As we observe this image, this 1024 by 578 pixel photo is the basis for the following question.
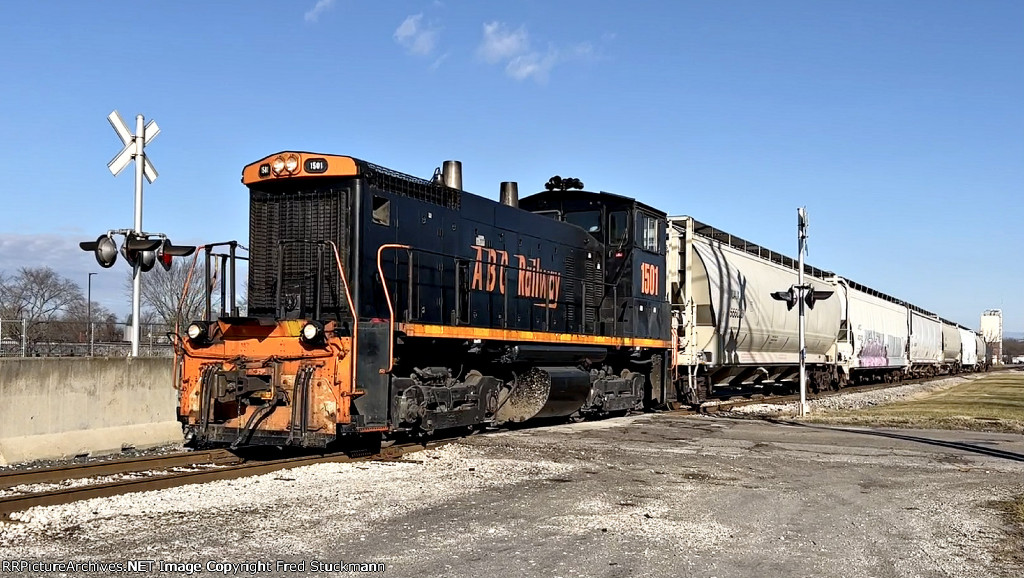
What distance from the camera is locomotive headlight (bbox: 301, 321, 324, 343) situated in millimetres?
9453

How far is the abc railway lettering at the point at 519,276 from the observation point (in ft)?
41.3

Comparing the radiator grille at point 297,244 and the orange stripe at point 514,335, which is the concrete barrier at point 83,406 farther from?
the orange stripe at point 514,335

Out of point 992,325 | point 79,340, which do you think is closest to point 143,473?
point 79,340

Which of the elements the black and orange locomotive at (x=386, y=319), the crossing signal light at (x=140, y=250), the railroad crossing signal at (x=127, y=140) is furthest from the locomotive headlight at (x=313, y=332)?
the railroad crossing signal at (x=127, y=140)

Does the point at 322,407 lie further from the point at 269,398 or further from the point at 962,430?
the point at 962,430

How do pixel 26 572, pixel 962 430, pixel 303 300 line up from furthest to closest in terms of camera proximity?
pixel 962 430 → pixel 303 300 → pixel 26 572

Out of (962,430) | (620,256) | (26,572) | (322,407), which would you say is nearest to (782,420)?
(962,430)

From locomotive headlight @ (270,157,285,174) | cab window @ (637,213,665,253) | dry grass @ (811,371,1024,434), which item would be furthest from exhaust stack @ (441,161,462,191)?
dry grass @ (811,371,1024,434)

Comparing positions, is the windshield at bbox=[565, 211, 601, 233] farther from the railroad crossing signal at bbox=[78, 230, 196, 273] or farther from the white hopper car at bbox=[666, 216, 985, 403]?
the railroad crossing signal at bbox=[78, 230, 196, 273]

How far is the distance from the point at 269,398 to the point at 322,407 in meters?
0.67

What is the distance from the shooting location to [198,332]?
1028cm

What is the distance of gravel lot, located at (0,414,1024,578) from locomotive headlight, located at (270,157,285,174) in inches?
143

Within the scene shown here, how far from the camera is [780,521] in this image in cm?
738

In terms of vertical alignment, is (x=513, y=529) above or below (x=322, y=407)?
below
